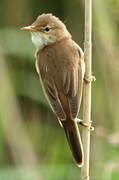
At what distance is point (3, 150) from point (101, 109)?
1.10m

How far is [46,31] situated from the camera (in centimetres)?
379

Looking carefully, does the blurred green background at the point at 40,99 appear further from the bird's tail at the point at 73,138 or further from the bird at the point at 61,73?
the bird's tail at the point at 73,138

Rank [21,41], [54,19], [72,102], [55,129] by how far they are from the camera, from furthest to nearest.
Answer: [55,129]
[21,41]
[54,19]
[72,102]

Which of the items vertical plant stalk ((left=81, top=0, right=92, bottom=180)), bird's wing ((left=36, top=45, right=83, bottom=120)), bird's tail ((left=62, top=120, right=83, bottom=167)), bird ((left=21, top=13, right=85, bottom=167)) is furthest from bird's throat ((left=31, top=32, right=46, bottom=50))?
bird's tail ((left=62, top=120, right=83, bottom=167))

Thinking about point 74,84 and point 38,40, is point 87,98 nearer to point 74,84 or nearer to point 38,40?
point 74,84

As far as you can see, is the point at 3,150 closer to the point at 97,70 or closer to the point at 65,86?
the point at 97,70

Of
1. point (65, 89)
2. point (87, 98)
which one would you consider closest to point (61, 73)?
point (65, 89)

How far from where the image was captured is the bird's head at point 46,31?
3.72 metres

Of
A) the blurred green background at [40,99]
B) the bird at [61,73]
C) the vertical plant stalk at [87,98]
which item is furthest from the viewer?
the blurred green background at [40,99]

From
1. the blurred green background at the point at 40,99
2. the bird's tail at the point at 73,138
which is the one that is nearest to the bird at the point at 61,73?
the bird's tail at the point at 73,138

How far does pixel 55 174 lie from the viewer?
4426 millimetres

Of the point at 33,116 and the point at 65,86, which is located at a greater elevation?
the point at 65,86

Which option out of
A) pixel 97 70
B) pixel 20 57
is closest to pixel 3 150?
pixel 20 57

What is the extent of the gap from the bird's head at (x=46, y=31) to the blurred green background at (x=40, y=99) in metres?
0.76
